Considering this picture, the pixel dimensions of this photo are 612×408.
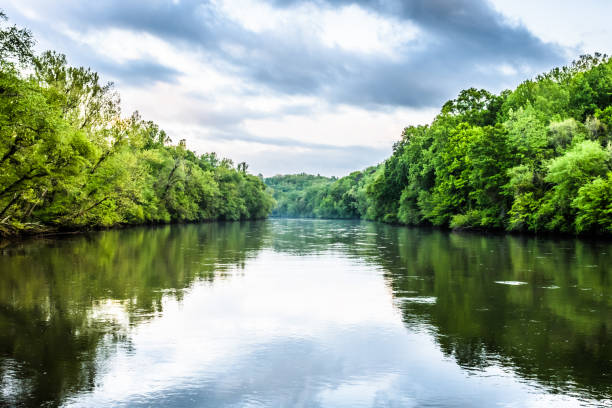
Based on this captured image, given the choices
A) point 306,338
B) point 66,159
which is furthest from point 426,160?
point 306,338

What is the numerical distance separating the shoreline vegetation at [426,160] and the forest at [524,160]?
0.14 m

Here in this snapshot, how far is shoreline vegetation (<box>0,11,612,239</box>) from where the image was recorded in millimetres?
28688

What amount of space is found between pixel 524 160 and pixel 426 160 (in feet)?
80.5

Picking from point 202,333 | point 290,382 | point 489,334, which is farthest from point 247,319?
point 489,334

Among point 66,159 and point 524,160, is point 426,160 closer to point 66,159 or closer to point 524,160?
point 524,160

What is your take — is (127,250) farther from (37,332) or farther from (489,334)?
(489,334)

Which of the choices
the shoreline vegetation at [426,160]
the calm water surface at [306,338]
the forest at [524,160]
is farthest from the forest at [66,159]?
the forest at [524,160]

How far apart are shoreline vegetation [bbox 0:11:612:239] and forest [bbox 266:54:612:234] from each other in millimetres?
135

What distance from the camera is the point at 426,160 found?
74.8 meters

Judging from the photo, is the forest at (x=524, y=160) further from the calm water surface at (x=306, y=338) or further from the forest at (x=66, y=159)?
the forest at (x=66, y=159)

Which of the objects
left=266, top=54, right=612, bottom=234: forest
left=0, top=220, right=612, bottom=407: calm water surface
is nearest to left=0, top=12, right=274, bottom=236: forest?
left=0, top=220, right=612, bottom=407: calm water surface

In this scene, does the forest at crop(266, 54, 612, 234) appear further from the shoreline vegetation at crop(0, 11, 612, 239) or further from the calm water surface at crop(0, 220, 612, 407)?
A: the calm water surface at crop(0, 220, 612, 407)

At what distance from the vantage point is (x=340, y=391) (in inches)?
304

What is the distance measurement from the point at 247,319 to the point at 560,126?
44341 millimetres
